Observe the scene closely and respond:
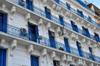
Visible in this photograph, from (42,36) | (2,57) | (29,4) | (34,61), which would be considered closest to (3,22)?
(2,57)

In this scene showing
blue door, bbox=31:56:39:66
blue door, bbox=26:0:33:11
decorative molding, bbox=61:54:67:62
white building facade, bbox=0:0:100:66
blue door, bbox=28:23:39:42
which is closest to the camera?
white building facade, bbox=0:0:100:66

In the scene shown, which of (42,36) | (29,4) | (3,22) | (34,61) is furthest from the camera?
(29,4)

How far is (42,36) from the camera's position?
48.0 feet

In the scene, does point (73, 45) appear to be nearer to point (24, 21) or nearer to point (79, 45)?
point (79, 45)

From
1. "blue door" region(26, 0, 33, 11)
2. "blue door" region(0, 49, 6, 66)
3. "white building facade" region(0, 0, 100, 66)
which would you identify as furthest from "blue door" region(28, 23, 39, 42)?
"blue door" region(0, 49, 6, 66)

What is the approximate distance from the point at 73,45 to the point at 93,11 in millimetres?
11095

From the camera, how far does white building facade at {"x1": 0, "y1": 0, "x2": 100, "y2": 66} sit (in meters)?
11.8

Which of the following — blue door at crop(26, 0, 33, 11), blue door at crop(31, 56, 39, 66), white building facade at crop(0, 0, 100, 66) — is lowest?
blue door at crop(31, 56, 39, 66)

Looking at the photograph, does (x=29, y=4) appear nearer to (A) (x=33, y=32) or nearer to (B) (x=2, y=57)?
(A) (x=33, y=32)

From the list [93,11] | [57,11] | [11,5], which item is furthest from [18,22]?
[93,11]

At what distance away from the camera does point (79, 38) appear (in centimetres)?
1958

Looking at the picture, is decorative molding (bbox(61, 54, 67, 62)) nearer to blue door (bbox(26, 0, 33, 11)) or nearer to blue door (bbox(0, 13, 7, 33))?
blue door (bbox(26, 0, 33, 11))

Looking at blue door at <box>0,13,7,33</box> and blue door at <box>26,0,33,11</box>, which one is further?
blue door at <box>26,0,33,11</box>

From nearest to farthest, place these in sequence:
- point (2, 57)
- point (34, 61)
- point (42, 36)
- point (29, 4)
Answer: point (2, 57) → point (34, 61) → point (42, 36) → point (29, 4)
